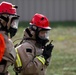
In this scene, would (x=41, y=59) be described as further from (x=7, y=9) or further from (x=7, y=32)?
(x=7, y=9)

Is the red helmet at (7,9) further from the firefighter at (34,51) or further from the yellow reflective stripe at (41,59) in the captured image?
the yellow reflective stripe at (41,59)

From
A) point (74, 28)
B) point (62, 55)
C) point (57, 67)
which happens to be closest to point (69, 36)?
point (74, 28)

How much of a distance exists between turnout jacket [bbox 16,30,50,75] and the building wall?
18.1 metres

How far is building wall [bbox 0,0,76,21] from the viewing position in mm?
24391

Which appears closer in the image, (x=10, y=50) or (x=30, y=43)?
(x=10, y=50)

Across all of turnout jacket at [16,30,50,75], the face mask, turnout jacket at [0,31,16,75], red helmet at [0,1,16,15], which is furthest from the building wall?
turnout jacket at [0,31,16,75]

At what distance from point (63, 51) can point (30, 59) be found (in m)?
7.90

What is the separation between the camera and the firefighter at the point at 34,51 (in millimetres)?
6094

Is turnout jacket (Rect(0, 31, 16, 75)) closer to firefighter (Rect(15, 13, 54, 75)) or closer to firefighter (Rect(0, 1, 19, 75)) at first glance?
firefighter (Rect(0, 1, 19, 75))

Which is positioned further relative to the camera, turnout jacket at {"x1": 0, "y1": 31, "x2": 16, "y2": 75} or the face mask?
the face mask

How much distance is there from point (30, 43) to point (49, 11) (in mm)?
18353

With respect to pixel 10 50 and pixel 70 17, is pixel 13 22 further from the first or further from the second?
pixel 70 17

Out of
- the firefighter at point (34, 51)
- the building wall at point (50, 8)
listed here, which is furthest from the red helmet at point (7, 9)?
the building wall at point (50, 8)

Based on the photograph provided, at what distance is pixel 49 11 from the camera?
2453 cm
